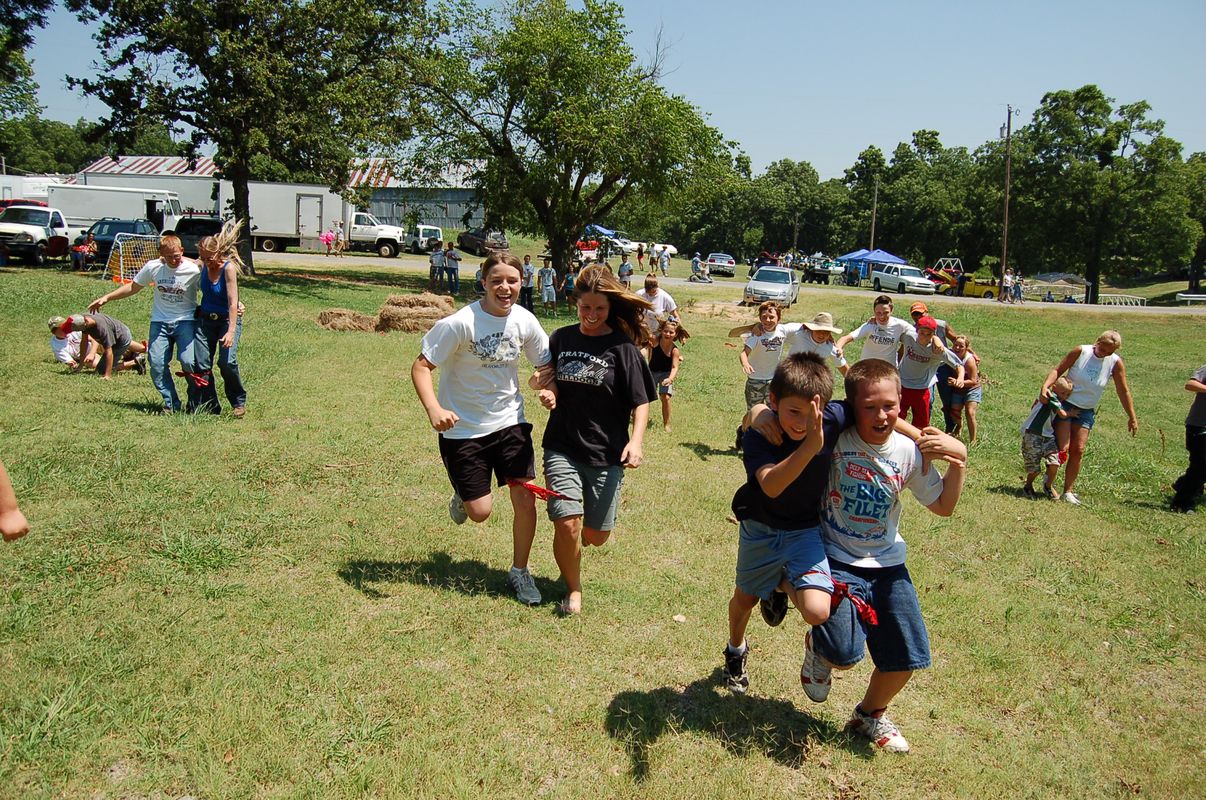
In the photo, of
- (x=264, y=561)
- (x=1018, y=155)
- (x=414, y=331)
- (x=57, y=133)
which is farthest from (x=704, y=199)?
(x=57, y=133)

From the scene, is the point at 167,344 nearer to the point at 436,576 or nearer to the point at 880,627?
the point at 436,576

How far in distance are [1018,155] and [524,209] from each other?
4216 cm

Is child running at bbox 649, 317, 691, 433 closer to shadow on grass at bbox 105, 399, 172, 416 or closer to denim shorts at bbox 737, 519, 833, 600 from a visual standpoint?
shadow on grass at bbox 105, 399, 172, 416

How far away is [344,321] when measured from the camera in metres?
17.7

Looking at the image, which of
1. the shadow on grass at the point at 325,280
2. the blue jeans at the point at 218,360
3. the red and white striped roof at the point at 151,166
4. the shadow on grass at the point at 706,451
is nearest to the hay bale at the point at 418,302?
the shadow on grass at the point at 325,280

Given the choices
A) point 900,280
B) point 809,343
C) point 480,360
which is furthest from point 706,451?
point 900,280

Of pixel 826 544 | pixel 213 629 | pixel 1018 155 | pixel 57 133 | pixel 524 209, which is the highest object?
pixel 57 133

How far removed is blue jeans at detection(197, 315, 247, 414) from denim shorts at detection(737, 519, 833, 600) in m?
6.50

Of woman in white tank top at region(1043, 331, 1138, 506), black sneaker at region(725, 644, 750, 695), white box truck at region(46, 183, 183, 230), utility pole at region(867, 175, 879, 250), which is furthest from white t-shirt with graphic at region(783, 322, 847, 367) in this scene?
utility pole at region(867, 175, 879, 250)

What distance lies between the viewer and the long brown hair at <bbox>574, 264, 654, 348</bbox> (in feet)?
15.2

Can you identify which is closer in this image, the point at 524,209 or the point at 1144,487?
the point at 1144,487

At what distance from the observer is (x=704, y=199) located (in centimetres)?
2847

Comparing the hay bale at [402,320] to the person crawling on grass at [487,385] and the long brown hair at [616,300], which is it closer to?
the person crawling on grass at [487,385]

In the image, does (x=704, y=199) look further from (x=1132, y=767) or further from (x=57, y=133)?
(x=57, y=133)
